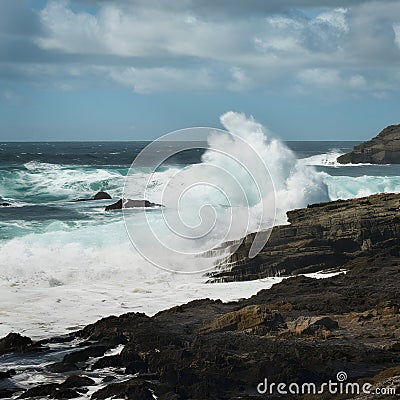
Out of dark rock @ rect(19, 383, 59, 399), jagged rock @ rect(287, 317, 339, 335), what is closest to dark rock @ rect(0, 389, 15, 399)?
dark rock @ rect(19, 383, 59, 399)

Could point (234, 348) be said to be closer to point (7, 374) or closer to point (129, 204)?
point (7, 374)

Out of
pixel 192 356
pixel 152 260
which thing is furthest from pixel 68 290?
pixel 192 356

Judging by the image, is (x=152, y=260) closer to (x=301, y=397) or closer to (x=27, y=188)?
(x=301, y=397)

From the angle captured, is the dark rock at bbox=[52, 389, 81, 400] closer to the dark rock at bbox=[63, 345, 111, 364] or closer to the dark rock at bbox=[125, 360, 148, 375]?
the dark rock at bbox=[125, 360, 148, 375]

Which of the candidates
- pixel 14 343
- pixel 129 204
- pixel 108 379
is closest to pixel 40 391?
pixel 108 379

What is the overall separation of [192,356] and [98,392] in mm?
1441

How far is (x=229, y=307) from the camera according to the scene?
11500mm

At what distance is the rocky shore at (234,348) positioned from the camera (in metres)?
7.73

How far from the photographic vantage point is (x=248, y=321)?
9.92 metres

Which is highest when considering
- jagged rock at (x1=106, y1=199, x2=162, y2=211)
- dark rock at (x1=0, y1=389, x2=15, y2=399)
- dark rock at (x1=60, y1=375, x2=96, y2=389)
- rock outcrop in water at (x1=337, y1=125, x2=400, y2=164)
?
rock outcrop in water at (x1=337, y1=125, x2=400, y2=164)
